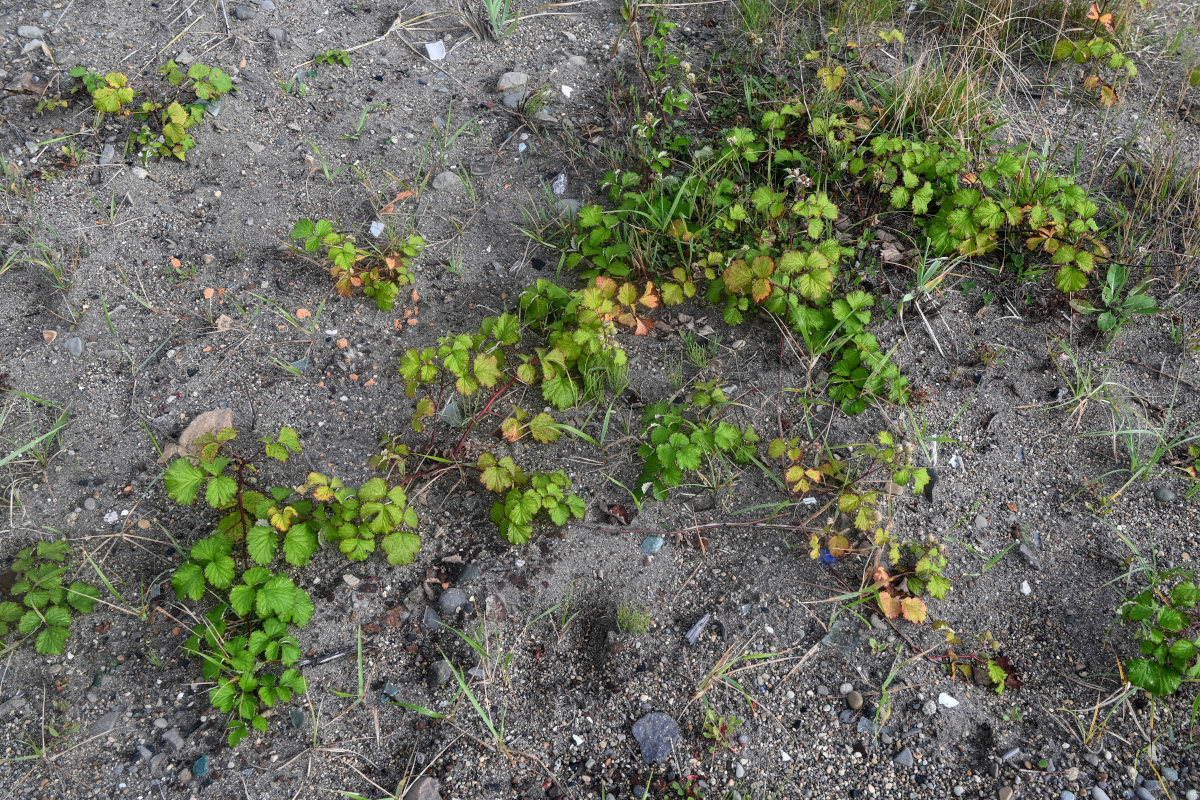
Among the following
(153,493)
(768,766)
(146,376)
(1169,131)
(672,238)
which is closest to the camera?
(768,766)

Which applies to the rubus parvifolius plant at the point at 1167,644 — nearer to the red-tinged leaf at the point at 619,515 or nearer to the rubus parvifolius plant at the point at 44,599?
the red-tinged leaf at the point at 619,515

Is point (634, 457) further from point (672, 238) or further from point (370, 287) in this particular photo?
point (370, 287)

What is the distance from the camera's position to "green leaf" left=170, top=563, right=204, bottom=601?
6.76 feet

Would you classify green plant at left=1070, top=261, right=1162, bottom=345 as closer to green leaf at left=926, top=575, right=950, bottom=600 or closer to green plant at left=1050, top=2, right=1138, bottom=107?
green plant at left=1050, top=2, right=1138, bottom=107

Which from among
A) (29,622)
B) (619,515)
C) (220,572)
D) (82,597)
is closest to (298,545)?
(220,572)

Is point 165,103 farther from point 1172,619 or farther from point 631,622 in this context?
point 1172,619

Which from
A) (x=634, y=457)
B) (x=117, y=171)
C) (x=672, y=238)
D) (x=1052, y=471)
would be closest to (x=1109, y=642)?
(x=1052, y=471)

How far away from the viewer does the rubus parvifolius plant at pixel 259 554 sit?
6.61 ft

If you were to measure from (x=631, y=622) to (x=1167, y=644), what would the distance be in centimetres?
145

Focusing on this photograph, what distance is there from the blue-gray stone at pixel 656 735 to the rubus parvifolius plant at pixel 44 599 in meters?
1.59

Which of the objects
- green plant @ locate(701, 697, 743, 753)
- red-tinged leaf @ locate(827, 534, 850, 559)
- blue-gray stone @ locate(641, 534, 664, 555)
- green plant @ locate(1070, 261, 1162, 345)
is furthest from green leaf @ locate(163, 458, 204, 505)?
green plant @ locate(1070, 261, 1162, 345)

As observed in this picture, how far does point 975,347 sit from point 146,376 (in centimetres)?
286

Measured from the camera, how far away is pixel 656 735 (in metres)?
2.02

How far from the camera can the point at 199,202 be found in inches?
113
